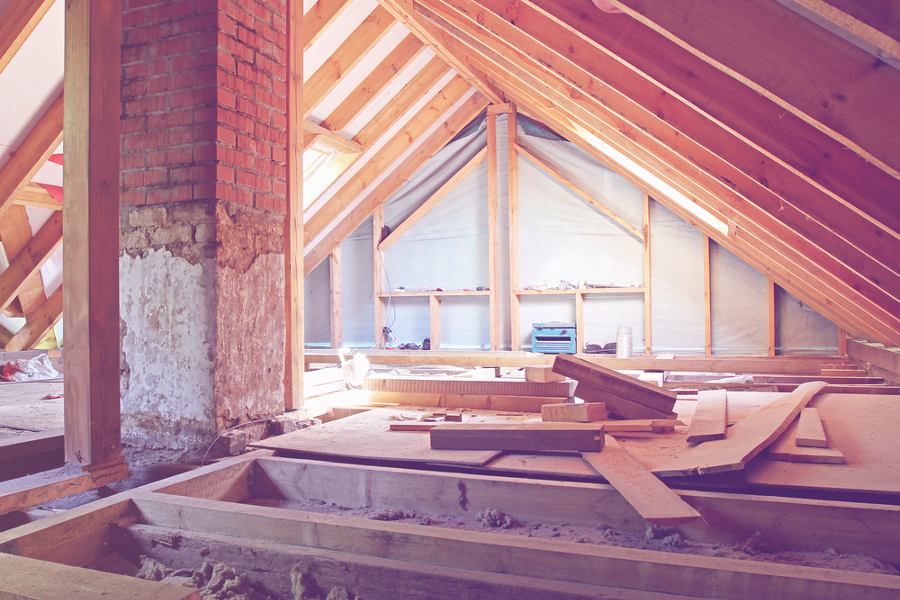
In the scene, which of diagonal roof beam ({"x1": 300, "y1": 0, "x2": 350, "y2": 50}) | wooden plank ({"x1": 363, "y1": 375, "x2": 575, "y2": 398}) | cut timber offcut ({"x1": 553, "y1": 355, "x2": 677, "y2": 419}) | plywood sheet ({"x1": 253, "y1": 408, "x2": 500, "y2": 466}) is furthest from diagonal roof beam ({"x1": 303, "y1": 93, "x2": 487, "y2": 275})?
cut timber offcut ({"x1": 553, "y1": 355, "x2": 677, "y2": 419})

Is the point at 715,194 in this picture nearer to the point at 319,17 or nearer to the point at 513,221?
the point at 319,17

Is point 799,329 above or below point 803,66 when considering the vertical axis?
below

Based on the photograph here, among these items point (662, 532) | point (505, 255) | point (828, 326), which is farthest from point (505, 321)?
point (662, 532)

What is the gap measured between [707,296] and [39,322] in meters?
6.79

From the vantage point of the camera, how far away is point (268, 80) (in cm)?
291

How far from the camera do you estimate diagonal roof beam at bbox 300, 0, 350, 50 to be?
4816 mm

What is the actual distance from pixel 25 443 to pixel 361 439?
4.28ft

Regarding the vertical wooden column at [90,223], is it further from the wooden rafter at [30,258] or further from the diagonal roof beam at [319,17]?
the wooden rafter at [30,258]

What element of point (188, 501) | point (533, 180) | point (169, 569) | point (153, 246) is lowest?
point (169, 569)

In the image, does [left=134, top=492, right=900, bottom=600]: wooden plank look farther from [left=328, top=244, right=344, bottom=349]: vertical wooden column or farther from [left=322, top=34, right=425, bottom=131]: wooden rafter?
[left=328, top=244, right=344, bottom=349]: vertical wooden column

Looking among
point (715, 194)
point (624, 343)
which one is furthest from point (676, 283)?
point (715, 194)

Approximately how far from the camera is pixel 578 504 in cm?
190

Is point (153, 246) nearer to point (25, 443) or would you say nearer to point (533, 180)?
point (25, 443)

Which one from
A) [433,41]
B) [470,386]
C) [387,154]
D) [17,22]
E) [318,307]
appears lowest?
[470,386]
